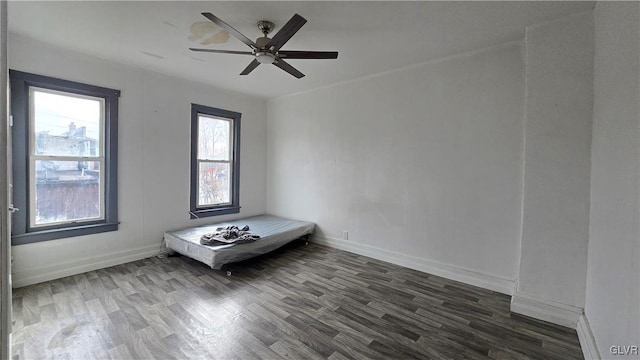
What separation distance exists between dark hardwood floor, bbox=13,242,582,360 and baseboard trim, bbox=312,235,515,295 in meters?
0.10

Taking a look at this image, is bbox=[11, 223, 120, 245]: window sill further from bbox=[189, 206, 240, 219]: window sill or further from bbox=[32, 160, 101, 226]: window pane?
bbox=[189, 206, 240, 219]: window sill

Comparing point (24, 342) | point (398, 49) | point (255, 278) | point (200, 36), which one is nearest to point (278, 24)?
point (200, 36)

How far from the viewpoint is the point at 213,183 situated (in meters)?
4.41

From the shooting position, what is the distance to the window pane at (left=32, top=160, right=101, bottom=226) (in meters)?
2.83

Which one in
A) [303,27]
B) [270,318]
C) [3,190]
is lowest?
[270,318]

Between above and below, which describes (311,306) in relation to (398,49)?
below

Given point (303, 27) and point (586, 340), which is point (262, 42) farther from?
point (586, 340)

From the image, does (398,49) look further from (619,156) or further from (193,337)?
(193,337)

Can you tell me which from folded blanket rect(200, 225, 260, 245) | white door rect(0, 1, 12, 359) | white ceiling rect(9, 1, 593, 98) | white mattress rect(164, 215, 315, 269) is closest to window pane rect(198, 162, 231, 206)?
white mattress rect(164, 215, 315, 269)

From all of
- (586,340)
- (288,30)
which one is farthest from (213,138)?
(586,340)

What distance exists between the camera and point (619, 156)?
153cm

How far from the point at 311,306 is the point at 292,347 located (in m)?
0.56

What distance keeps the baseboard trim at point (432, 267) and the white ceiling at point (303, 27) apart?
8.00ft

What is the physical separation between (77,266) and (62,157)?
1.24 metres
